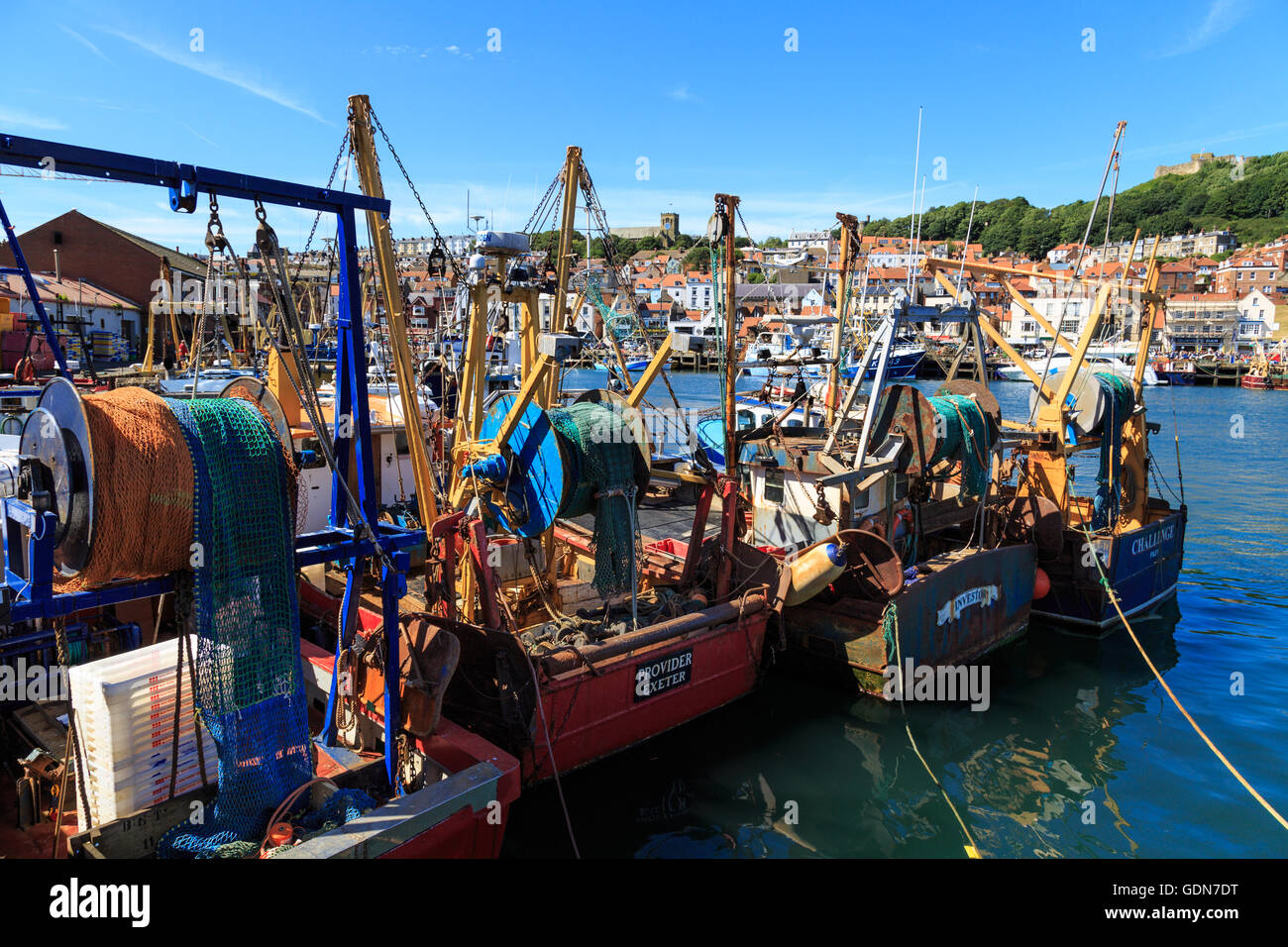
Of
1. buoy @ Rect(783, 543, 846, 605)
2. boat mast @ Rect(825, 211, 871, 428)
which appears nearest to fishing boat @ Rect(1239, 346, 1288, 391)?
boat mast @ Rect(825, 211, 871, 428)

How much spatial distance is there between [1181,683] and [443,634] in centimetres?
1329

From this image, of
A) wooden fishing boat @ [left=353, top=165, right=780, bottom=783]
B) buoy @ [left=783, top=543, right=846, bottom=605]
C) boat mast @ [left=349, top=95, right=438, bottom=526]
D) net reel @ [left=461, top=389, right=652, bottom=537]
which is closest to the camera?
wooden fishing boat @ [left=353, top=165, right=780, bottom=783]

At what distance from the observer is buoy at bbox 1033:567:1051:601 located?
51.6ft

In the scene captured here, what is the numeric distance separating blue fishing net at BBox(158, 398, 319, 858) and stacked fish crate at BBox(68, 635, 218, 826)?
0.43 meters

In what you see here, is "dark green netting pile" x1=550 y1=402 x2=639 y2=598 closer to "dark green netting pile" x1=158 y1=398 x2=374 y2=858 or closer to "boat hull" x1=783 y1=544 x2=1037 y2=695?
"boat hull" x1=783 y1=544 x2=1037 y2=695

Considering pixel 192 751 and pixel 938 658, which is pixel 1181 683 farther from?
pixel 192 751

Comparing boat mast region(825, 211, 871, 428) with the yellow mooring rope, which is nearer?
the yellow mooring rope

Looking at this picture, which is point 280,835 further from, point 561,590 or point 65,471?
point 561,590

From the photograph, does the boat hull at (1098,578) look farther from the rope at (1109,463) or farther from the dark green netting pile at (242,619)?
the dark green netting pile at (242,619)

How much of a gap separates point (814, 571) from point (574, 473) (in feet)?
13.7

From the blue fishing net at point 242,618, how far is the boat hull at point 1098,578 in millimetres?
15184
